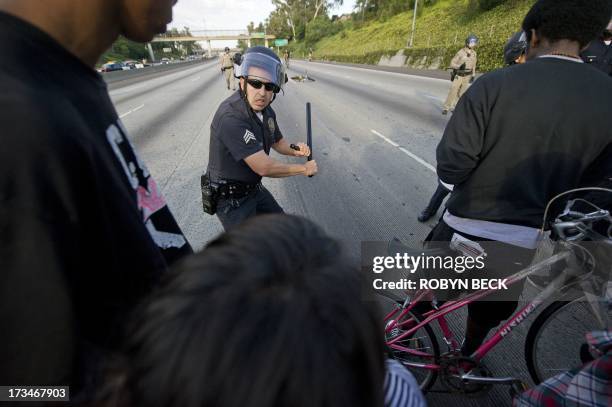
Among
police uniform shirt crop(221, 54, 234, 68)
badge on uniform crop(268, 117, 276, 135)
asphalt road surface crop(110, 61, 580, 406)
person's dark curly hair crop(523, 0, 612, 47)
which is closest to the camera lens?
person's dark curly hair crop(523, 0, 612, 47)

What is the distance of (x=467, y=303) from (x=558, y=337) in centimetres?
82

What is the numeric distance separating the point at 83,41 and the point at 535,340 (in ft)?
8.74

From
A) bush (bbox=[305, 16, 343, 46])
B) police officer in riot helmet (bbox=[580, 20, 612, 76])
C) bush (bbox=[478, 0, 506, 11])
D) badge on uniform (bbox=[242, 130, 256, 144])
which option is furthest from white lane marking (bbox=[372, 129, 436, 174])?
bush (bbox=[305, 16, 343, 46])

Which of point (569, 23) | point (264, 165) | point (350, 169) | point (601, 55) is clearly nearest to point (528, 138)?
point (569, 23)

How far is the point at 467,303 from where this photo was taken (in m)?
1.79

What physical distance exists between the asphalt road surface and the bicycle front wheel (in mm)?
164

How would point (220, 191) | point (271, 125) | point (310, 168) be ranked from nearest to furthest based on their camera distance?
point (220, 191) < point (310, 168) < point (271, 125)

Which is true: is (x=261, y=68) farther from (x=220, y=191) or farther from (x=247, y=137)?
(x=220, y=191)

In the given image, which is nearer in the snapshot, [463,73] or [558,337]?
[558,337]

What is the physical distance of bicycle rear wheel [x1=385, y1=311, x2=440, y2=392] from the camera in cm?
197

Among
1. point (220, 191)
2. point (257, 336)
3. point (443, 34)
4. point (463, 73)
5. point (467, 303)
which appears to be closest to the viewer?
point (257, 336)

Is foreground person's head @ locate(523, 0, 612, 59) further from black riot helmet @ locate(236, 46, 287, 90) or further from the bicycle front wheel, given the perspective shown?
black riot helmet @ locate(236, 46, 287, 90)

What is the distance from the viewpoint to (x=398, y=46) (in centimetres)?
3247

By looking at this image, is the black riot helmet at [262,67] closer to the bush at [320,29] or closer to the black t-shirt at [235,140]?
the black t-shirt at [235,140]
